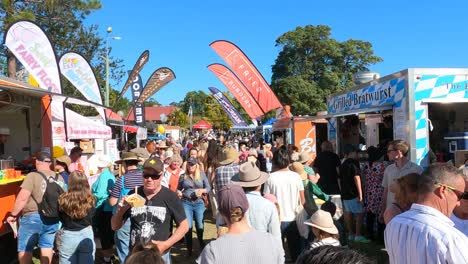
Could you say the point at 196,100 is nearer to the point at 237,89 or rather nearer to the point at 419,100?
the point at 237,89

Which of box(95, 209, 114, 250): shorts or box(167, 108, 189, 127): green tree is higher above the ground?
box(167, 108, 189, 127): green tree

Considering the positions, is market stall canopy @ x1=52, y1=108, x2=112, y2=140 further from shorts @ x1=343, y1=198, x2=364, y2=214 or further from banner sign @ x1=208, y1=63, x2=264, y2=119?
shorts @ x1=343, y1=198, x2=364, y2=214

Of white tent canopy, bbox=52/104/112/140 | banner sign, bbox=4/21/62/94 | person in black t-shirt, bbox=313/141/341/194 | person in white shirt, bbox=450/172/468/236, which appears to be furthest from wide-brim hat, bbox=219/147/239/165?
white tent canopy, bbox=52/104/112/140

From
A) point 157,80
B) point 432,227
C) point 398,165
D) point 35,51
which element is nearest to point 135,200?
point 432,227

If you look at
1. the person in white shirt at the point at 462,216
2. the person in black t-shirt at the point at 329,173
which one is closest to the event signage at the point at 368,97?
the person in black t-shirt at the point at 329,173

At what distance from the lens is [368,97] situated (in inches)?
313

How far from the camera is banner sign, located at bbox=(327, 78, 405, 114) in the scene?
268 inches

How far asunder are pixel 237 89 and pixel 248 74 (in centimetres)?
260

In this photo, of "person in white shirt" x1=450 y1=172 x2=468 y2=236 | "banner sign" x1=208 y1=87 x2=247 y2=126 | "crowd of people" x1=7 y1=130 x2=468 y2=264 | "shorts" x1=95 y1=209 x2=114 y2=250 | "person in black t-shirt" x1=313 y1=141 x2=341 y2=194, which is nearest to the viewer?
"crowd of people" x1=7 y1=130 x2=468 y2=264

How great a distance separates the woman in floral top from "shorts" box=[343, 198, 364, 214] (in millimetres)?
260

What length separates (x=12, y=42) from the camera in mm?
7977

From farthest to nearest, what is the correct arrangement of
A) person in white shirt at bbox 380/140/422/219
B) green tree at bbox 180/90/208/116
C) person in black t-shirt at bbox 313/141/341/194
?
green tree at bbox 180/90/208/116, person in black t-shirt at bbox 313/141/341/194, person in white shirt at bbox 380/140/422/219

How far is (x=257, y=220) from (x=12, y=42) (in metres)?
6.69

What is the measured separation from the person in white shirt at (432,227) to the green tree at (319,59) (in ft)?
137
